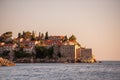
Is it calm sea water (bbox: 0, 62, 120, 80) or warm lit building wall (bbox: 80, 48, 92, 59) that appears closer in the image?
calm sea water (bbox: 0, 62, 120, 80)

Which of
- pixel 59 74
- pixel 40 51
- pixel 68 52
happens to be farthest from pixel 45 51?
pixel 59 74

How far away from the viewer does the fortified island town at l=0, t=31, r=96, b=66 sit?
407 feet

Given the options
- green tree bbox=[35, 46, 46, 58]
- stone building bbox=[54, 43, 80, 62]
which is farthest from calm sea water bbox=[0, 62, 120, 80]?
green tree bbox=[35, 46, 46, 58]

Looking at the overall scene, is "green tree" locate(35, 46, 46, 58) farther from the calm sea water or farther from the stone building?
the calm sea water

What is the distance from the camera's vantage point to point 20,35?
148125 mm

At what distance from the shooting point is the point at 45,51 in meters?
128

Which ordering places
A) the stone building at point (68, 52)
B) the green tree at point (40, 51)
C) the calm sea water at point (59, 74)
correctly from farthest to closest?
1. the green tree at point (40, 51)
2. the stone building at point (68, 52)
3. the calm sea water at point (59, 74)

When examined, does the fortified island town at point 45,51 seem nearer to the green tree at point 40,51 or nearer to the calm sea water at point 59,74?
the green tree at point 40,51

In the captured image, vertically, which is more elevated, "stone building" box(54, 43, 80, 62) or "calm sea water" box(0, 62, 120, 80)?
"stone building" box(54, 43, 80, 62)

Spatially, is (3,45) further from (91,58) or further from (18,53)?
(91,58)

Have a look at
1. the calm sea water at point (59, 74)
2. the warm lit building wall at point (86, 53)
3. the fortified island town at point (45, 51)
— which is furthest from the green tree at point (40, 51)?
the calm sea water at point (59, 74)

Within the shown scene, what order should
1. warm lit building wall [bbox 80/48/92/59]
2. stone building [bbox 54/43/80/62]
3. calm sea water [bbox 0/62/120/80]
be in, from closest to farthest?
1. calm sea water [bbox 0/62/120/80]
2. stone building [bbox 54/43/80/62]
3. warm lit building wall [bbox 80/48/92/59]

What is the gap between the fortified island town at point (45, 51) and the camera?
124125 mm

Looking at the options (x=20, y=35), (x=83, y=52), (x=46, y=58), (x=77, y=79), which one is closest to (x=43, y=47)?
(x=46, y=58)
